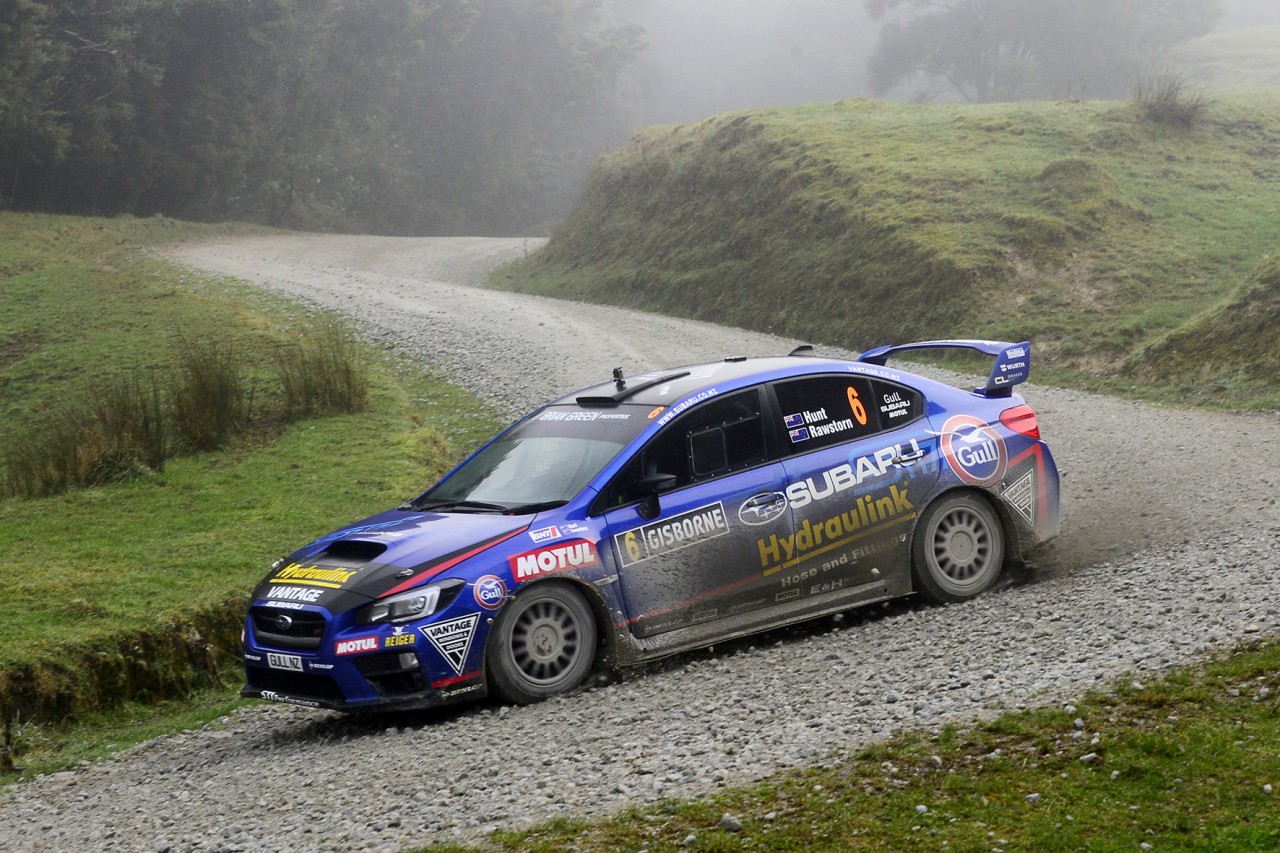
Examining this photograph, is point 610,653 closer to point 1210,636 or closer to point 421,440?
point 1210,636

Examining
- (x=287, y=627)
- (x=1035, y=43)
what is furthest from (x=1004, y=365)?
(x=1035, y=43)

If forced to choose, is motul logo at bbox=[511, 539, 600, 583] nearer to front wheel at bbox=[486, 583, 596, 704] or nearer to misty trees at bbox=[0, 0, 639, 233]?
front wheel at bbox=[486, 583, 596, 704]

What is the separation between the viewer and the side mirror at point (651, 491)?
763 cm

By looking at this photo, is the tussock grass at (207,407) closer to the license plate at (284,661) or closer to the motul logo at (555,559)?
the license plate at (284,661)

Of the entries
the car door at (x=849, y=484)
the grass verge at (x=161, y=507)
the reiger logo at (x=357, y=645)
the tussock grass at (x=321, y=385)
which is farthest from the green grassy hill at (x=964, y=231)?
the reiger logo at (x=357, y=645)

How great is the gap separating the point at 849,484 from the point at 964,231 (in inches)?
700

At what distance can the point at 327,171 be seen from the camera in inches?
2259

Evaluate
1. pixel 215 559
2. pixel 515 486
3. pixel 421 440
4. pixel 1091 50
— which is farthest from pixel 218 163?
pixel 1091 50

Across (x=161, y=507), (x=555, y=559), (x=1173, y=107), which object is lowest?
(x=555, y=559)

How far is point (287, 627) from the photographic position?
727cm

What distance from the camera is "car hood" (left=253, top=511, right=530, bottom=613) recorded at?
705 cm

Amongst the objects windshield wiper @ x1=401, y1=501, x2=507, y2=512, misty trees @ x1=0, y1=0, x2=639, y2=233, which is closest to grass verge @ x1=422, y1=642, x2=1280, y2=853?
windshield wiper @ x1=401, y1=501, x2=507, y2=512

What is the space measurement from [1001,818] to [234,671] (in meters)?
6.56

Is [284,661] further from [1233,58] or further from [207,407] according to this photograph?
[1233,58]
